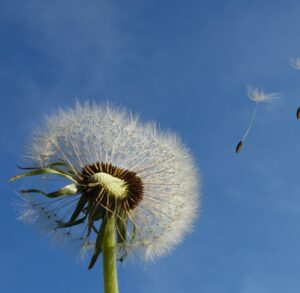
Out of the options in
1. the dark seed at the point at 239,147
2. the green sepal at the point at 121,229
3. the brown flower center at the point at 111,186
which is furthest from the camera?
the green sepal at the point at 121,229

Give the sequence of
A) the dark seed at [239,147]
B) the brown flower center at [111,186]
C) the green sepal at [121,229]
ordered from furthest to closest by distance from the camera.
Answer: the green sepal at [121,229], the brown flower center at [111,186], the dark seed at [239,147]

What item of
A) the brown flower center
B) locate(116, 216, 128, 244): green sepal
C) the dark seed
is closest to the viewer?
the dark seed

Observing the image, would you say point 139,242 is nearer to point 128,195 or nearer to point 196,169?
point 128,195

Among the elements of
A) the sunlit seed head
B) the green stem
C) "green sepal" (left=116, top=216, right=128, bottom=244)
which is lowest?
the green stem

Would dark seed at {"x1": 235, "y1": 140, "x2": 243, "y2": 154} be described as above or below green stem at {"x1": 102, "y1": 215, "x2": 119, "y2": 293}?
above

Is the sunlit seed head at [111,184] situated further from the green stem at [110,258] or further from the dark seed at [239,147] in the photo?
the dark seed at [239,147]

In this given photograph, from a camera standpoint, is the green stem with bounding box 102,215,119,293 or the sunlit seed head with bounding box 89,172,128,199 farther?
the sunlit seed head with bounding box 89,172,128,199

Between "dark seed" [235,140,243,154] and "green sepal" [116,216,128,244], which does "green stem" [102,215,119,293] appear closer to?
"green sepal" [116,216,128,244]

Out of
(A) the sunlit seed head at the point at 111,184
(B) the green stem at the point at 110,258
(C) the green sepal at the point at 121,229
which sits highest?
(A) the sunlit seed head at the point at 111,184

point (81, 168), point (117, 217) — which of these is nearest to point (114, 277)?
point (117, 217)

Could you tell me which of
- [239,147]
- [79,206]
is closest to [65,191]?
[79,206]
